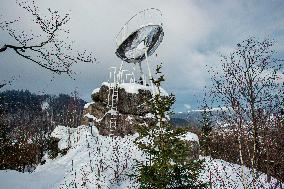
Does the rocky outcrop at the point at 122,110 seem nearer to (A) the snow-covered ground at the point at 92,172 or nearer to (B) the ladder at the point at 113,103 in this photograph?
(B) the ladder at the point at 113,103

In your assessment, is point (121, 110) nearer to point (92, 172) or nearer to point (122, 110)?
point (122, 110)

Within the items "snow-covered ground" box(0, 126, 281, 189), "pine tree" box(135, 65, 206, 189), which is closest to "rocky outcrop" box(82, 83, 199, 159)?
"snow-covered ground" box(0, 126, 281, 189)

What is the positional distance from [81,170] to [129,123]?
597 cm

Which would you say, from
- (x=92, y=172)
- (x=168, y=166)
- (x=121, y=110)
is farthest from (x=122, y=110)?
(x=168, y=166)

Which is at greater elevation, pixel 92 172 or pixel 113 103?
pixel 113 103

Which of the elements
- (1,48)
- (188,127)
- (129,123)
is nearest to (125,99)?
(129,123)

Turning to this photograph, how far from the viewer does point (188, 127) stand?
781 centimetres

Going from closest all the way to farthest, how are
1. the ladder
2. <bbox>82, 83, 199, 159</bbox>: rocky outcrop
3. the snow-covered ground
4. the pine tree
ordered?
the pine tree → the snow-covered ground → the ladder → <bbox>82, 83, 199, 159</bbox>: rocky outcrop

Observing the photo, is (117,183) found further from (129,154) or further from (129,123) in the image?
(129,123)

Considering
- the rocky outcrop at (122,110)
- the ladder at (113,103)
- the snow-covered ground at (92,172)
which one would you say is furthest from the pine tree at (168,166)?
the rocky outcrop at (122,110)

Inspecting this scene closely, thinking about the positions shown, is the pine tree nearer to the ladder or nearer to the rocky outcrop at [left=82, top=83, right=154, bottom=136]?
the ladder

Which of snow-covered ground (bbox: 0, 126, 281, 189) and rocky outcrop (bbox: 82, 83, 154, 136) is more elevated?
rocky outcrop (bbox: 82, 83, 154, 136)

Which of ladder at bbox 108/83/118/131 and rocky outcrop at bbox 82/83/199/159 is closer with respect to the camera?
ladder at bbox 108/83/118/131

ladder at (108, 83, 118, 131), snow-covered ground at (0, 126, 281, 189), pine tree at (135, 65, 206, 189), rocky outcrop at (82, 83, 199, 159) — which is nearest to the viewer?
pine tree at (135, 65, 206, 189)
